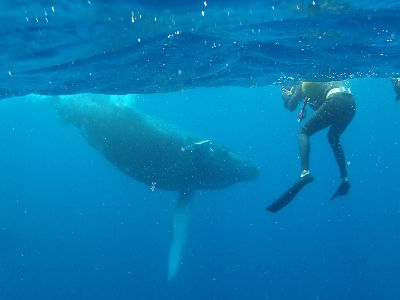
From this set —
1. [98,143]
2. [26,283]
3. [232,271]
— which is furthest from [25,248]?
[98,143]

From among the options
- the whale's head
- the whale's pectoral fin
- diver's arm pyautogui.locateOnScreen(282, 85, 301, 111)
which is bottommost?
the whale's pectoral fin

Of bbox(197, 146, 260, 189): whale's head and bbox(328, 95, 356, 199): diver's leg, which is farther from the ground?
bbox(328, 95, 356, 199): diver's leg

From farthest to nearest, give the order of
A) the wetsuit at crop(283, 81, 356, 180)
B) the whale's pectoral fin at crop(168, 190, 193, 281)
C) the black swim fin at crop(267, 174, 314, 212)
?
1. the whale's pectoral fin at crop(168, 190, 193, 281)
2. the wetsuit at crop(283, 81, 356, 180)
3. the black swim fin at crop(267, 174, 314, 212)

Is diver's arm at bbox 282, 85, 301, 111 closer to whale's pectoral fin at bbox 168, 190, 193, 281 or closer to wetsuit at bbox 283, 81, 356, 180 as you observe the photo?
wetsuit at bbox 283, 81, 356, 180

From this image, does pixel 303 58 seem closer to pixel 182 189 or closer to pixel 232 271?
pixel 182 189

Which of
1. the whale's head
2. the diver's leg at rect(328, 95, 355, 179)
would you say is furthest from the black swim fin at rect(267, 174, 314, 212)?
the whale's head

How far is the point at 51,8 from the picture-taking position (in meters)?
9.50

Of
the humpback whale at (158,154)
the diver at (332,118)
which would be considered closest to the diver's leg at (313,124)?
the diver at (332,118)

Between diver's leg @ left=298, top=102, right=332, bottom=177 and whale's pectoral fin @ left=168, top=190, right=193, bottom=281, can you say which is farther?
whale's pectoral fin @ left=168, top=190, right=193, bottom=281

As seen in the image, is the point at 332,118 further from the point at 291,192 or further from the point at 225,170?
the point at 225,170

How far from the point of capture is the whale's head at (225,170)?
18.7m

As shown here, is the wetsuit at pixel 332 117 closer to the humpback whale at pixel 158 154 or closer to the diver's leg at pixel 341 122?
the diver's leg at pixel 341 122

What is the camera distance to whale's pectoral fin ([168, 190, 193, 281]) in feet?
58.1

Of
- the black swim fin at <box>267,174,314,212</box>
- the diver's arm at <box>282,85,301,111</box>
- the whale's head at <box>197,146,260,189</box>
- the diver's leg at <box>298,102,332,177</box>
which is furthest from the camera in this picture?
the whale's head at <box>197,146,260,189</box>
